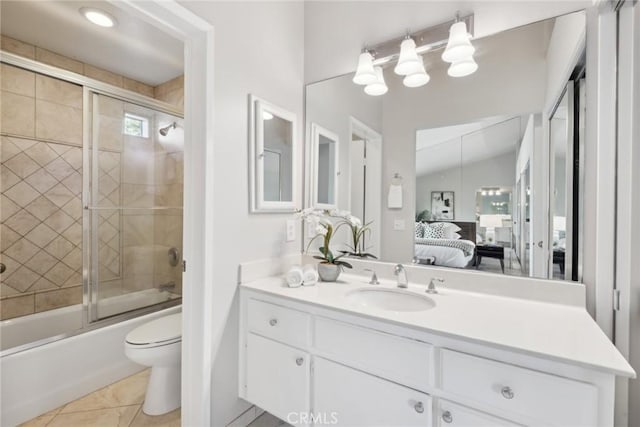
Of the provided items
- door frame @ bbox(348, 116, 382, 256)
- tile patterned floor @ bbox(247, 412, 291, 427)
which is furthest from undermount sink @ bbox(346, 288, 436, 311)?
tile patterned floor @ bbox(247, 412, 291, 427)

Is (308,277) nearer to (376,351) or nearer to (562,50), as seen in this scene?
(376,351)

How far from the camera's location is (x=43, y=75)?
82.7 inches

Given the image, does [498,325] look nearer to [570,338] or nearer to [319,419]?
[570,338]

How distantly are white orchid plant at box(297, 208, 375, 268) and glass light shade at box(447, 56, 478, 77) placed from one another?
0.90m

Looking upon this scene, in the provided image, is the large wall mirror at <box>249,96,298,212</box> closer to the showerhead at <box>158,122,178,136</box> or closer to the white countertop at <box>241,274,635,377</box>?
the white countertop at <box>241,274,635,377</box>

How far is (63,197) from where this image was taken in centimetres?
234

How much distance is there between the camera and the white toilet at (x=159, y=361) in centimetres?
159

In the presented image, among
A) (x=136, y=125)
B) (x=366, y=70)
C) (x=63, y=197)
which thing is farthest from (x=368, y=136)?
(x=63, y=197)

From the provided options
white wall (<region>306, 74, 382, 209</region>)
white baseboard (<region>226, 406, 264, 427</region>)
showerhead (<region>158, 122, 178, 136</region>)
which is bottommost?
white baseboard (<region>226, 406, 264, 427</region>)

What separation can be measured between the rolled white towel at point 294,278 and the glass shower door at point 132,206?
171 centimetres

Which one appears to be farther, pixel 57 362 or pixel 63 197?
pixel 63 197

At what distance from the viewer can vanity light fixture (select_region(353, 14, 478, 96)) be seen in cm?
133

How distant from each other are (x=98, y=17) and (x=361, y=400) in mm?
2554

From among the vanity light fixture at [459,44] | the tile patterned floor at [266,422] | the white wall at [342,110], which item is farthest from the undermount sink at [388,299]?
the vanity light fixture at [459,44]
